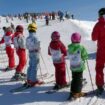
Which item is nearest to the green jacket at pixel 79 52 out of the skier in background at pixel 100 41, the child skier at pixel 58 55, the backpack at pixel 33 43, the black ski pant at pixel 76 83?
the black ski pant at pixel 76 83

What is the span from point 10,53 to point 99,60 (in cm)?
653

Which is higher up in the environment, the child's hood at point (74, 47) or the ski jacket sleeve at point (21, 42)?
the ski jacket sleeve at point (21, 42)

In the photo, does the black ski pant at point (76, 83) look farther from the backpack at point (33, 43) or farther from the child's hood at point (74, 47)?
the backpack at point (33, 43)

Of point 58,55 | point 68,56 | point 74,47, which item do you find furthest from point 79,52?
point 58,55

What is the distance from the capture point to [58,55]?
1148 cm

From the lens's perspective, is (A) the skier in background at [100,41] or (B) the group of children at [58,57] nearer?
(B) the group of children at [58,57]

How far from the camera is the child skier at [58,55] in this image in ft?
37.6

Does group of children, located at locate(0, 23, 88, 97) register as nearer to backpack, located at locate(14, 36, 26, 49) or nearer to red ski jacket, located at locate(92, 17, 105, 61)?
backpack, located at locate(14, 36, 26, 49)

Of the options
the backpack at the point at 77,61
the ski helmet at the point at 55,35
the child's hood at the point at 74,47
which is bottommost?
the backpack at the point at 77,61

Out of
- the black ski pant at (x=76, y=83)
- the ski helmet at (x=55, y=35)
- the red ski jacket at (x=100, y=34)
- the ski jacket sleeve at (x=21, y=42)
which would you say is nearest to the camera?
the black ski pant at (x=76, y=83)

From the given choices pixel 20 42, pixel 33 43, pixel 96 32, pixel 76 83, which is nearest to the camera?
pixel 76 83

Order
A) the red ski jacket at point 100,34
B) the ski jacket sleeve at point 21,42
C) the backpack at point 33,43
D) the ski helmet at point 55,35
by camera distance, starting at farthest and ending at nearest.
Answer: the ski jacket sleeve at point 21,42, the backpack at point 33,43, the ski helmet at point 55,35, the red ski jacket at point 100,34

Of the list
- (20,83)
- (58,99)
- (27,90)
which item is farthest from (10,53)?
(58,99)

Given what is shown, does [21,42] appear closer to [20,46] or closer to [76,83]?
[20,46]
